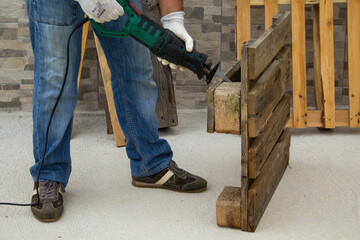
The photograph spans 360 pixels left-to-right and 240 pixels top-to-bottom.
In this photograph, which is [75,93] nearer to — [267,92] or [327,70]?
[267,92]

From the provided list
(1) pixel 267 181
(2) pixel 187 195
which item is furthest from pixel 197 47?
(1) pixel 267 181

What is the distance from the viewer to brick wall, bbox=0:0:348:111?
3828 millimetres

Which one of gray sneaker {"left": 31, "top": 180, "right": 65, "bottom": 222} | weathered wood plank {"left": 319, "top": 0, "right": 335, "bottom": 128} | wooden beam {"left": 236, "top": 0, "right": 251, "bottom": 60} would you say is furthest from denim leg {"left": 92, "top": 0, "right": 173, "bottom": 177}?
weathered wood plank {"left": 319, "top": 0, "right": 335, "bottom": 128}

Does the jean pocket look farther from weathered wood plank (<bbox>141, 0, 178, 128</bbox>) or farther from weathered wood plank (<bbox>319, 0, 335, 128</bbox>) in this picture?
weathered wood plank (<bbox>319, 0, 335, 128</bbox>)

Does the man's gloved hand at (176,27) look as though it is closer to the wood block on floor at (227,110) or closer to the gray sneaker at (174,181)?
the wood block on floor at (227,110)

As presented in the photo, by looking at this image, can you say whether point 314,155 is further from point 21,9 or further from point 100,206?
point 21,9

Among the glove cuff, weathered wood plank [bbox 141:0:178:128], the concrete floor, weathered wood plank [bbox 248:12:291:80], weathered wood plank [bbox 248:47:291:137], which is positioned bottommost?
the concrete floor

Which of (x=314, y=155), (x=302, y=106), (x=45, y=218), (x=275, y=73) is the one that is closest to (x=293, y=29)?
(x=302, y=106)

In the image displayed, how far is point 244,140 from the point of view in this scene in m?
1.98

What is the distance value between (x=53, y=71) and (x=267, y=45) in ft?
2.98

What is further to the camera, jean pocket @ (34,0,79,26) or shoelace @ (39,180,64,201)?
shoelace @ (39,180,64,201)

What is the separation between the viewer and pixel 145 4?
327cm

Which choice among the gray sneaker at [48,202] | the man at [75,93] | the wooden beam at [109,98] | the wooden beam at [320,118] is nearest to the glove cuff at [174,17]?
the man at [75,93]

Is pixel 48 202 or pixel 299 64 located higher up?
pixel 299 64
